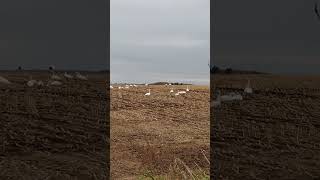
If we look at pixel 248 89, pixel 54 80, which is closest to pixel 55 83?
pixel 54 80

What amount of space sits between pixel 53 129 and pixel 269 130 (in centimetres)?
193

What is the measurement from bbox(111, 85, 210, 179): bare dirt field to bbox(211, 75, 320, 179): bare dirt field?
2.96 feet

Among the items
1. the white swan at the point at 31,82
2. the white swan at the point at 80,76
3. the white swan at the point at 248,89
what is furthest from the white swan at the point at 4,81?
the white swan at the point at 248,89

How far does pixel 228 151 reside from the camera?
4.09m

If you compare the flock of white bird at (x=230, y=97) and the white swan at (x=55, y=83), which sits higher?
the white swan at (x=55, y=83)

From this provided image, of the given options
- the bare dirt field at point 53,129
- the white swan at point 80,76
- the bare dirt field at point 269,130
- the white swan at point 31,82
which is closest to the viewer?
the bare dirt field at point 53,129

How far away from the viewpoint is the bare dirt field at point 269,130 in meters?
3.87

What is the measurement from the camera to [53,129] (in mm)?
3533

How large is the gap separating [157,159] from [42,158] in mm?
1881

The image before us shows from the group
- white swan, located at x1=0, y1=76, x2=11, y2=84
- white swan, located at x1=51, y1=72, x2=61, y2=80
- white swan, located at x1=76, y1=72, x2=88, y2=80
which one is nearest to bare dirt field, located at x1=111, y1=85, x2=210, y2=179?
white swan, located at x1=76, y1=72, x2=88, y2=80

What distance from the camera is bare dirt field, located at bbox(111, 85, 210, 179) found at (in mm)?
5043

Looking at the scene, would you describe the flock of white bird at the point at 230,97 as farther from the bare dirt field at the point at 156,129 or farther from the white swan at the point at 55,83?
the white swan at the point at 55,83

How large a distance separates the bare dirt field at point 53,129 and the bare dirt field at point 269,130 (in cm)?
114

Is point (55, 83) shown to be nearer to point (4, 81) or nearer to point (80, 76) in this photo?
point (80, 76)
